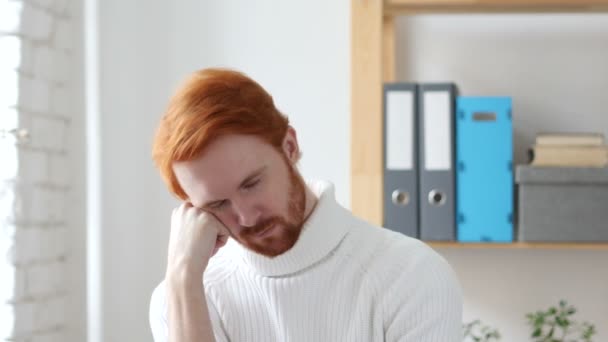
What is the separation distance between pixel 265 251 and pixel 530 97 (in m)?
1.29

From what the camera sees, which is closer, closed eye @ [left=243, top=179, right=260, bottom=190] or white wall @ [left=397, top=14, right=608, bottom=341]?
closed eye @ [left=243, top=179, right=260, bottom=190]

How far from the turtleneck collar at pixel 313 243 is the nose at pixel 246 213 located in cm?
12

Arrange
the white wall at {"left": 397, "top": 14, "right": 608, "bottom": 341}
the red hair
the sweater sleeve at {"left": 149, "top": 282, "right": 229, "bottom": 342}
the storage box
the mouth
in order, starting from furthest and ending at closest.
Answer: the white wall at {"left": 397, "top": 14, "right": 608, "bottom": 341} < the storage box < the sweater sleeve at {"left": 149, "top": 282, "right": 229, "bottom": 342} < the mouth < the red hair

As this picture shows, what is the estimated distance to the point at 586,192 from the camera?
2.28 m

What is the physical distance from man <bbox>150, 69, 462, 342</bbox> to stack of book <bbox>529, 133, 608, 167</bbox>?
3.01ft

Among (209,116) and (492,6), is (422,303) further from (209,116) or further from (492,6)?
(492,6)

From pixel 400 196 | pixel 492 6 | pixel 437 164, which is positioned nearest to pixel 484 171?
pixel 437 164

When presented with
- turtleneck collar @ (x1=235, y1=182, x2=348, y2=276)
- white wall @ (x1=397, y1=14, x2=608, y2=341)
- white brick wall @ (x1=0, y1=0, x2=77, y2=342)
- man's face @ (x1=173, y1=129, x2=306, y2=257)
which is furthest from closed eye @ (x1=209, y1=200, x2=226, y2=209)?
white wall @ (x1=397, y1=14, x2=608, y2=341)

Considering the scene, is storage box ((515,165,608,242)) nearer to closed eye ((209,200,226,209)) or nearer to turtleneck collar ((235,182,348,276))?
turtleneck collar ((235,182,348,276))

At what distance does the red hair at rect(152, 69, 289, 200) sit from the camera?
1.33 metres

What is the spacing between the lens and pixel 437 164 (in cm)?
231

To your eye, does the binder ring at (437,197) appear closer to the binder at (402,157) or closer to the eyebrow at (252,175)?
the binder at (402,157)

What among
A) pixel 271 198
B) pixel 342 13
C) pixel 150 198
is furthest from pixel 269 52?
pixel 271 198

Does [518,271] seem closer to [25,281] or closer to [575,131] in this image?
[575,131]
